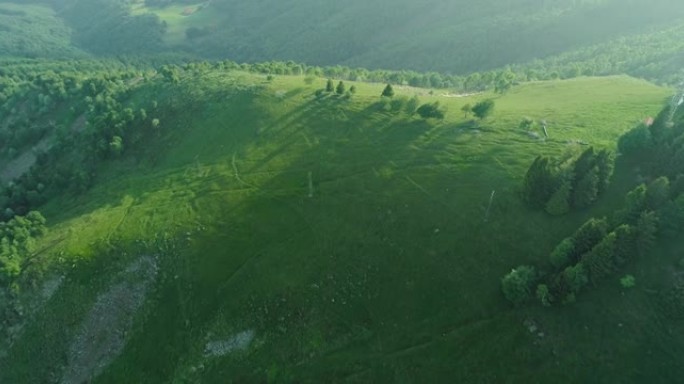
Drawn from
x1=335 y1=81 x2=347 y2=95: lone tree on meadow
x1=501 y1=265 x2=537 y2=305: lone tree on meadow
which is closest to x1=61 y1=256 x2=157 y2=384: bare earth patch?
x1=501 y1=265 x2=537 y2=305: lone tree on meadow

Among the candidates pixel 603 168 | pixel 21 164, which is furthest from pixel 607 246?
pixel 21 164

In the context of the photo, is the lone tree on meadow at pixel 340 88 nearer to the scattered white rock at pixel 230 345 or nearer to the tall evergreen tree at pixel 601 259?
the scattered white rock at pixel 230 345

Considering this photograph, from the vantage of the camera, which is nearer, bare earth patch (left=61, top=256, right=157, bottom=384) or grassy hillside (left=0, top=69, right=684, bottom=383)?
grassy hillside (left=0, top=69, right=684, bottom=383)

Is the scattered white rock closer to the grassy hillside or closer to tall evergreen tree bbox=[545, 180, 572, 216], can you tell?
the grassy hillside

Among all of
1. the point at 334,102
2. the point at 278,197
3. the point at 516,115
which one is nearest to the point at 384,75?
the point at 334,102

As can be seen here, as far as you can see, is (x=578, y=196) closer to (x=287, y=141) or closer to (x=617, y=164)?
(x=617, y=164)

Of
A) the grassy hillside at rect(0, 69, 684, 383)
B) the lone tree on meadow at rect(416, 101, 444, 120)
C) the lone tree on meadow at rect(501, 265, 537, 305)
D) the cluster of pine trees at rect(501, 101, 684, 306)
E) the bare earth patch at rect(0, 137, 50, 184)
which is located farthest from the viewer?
the bare earth patch at rect(0, 137, 50, 184)

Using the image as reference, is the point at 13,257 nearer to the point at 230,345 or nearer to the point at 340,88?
the point at 230,345
